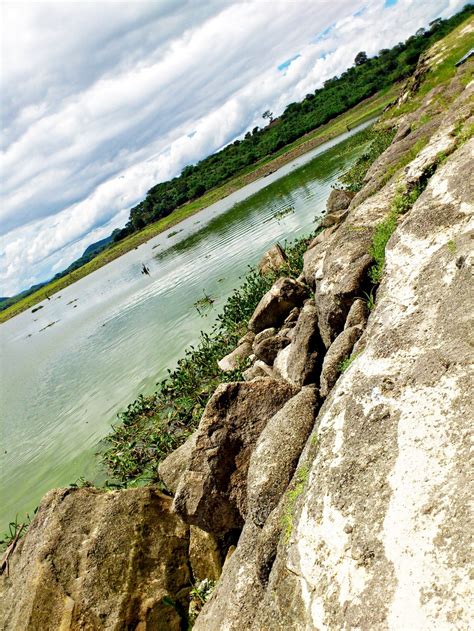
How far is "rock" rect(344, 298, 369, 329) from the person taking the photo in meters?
9.52

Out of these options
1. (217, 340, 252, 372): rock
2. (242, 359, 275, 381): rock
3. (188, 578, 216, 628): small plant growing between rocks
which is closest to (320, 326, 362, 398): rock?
(188, 578, 216, 628): small plant growing between rocks

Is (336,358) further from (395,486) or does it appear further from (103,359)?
(103,359)

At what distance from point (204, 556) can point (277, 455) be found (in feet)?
11.4

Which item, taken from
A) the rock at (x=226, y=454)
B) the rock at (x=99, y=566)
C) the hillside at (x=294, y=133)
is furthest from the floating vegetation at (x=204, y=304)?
the hillside at (x=294, y=133)

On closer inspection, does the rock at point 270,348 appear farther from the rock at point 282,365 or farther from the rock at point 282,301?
the rock at point 282,301

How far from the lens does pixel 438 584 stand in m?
3.74

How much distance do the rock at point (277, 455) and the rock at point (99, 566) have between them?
125 inches

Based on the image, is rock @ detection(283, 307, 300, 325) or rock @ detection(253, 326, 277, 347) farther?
rock @ detection(253, 326, 277, 347)

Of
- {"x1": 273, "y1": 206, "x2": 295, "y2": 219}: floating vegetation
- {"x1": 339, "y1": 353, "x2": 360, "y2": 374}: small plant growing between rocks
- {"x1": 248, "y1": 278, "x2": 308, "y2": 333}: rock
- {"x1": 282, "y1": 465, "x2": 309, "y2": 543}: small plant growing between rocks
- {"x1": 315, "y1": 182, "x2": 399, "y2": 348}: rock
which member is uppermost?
{"x1": 315, "y1": 182, "x2": 399, "y2": 348}: rock

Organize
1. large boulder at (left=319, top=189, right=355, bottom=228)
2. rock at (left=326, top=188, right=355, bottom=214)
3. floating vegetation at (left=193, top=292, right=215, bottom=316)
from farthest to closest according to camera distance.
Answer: floating vegetation at (left=193, top=292, right=215, bottom=316) → rock at (left=326, top=188, right=355, bottom=214) → large boulder at (left=319, top=189, right=355, bottom=228)

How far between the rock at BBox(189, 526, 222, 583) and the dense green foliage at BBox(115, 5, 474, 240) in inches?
4995

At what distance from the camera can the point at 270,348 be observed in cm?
1605

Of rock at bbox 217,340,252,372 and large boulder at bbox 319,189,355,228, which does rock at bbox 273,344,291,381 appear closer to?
rock at bbox 217,340,252,372

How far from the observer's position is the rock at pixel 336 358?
28.1 ft
